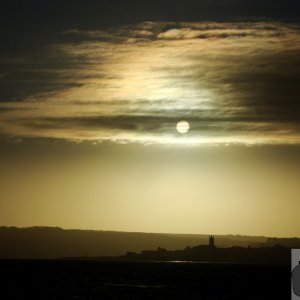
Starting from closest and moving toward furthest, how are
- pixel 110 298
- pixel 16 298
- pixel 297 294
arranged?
1. pixel 297 294
2. pixel 16 298
3. pixel 110 298

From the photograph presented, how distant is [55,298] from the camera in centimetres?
11331

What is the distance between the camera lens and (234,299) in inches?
4791

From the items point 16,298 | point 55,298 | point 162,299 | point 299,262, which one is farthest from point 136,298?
point 299,262

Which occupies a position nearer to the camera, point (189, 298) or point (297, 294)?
point (297, 294)

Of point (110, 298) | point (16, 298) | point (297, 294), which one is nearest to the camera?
point (297, 294)

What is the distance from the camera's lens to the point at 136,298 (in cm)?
12006

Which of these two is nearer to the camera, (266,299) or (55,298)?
(55,298)

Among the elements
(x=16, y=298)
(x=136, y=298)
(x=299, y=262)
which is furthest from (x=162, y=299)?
(x=299, y=262)

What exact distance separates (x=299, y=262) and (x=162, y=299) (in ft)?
381

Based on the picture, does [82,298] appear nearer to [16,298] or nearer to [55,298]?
[55,298]

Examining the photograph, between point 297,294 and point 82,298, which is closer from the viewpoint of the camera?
point 297,294

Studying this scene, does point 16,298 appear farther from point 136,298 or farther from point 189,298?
point 189,298

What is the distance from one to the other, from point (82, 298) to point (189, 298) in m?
22.2

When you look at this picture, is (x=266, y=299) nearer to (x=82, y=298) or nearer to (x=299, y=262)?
(x=82, y=298)
